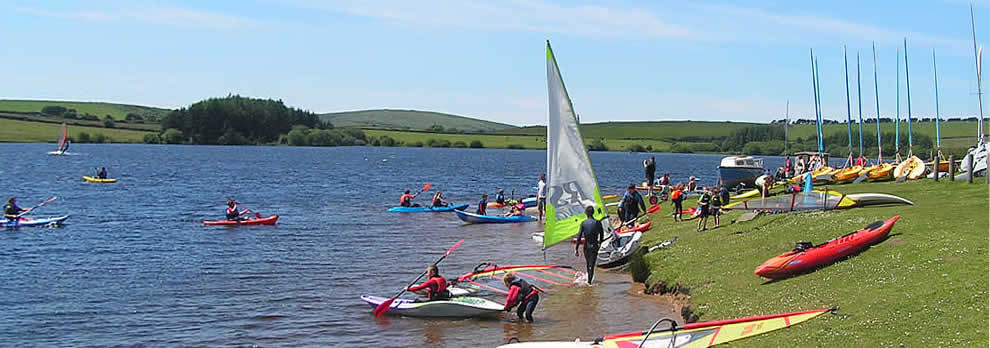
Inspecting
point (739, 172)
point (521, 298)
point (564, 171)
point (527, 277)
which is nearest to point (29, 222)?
point (527, 277)

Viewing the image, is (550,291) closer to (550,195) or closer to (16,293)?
(550,195)

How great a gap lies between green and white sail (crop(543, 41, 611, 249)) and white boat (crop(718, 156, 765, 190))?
30.5 m

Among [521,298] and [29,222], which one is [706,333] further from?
[29,222]

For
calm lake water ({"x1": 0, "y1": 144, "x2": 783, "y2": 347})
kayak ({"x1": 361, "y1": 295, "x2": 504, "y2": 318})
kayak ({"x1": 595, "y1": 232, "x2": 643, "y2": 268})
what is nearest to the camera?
calm lake water ({"x1": 0, "y1": 144, "x2": 783, "y2": 347})

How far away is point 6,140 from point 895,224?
19652 cm

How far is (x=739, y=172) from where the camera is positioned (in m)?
52.2

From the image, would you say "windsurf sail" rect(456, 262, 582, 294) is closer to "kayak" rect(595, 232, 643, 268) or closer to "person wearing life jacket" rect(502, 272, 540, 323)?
"kayak" rect(595, 232, 643, 268)

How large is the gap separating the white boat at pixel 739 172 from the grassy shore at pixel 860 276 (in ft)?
72.1

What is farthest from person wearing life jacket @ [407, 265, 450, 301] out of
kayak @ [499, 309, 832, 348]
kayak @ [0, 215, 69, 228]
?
kayak @ [0, 215, 69, 228]

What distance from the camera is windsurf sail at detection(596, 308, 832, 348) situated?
48.5ft

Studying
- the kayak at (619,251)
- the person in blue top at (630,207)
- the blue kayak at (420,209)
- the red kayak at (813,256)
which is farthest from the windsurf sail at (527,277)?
the blue kayak at (420,209)

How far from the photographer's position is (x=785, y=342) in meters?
14.1

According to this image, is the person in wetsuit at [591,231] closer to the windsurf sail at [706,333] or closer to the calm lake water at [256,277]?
the calm lake water at [256,277]

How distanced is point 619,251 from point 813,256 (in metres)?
7.70
